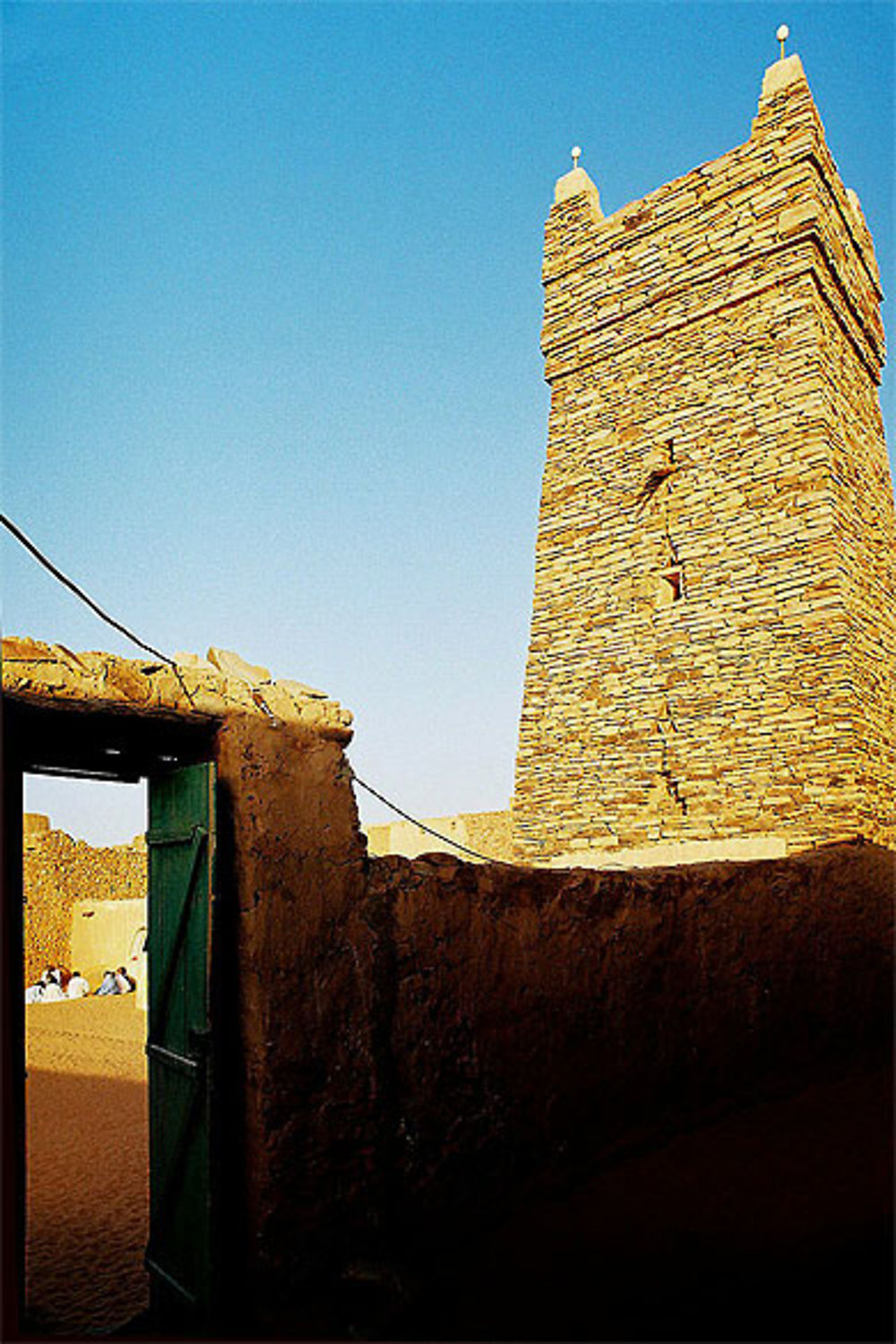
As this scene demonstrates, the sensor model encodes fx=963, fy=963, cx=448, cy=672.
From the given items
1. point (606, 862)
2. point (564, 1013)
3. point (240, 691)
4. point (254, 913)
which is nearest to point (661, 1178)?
point (564, 1013)

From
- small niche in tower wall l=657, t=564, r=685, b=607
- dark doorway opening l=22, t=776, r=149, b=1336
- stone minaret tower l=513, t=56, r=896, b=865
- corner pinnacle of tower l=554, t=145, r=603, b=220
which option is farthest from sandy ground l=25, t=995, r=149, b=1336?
corner pinnacle of tower l=554, t=145, r=603, b=220

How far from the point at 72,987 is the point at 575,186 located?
14.9 metres

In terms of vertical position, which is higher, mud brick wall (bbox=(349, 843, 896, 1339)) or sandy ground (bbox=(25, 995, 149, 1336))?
mud brick wall (bbox=(349, 843, 896, 1339))

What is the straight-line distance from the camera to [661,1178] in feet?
15.8

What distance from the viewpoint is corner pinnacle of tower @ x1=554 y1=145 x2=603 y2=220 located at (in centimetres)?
1195

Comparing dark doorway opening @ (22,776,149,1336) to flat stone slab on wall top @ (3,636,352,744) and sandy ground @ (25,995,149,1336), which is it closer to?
sandy ground @ (25,995,149,1336)

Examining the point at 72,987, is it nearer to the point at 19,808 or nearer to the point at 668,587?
the point at 668,587

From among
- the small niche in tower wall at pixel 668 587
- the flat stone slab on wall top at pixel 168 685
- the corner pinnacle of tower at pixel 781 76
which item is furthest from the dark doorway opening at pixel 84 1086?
the corner pinnacle of tower at pixel 781 76

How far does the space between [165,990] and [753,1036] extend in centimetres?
353

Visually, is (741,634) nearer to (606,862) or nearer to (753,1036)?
(606,862)

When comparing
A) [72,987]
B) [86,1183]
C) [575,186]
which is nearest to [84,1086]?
[86,1183]

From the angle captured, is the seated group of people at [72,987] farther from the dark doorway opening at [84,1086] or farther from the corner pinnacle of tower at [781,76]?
the corner pinnacle of tower at [781,76]

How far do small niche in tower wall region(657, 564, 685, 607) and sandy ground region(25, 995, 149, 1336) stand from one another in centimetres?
728

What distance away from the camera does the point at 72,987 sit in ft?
54.9
